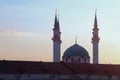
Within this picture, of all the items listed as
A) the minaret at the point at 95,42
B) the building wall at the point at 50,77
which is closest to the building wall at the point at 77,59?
the minaret at the point at 95,42

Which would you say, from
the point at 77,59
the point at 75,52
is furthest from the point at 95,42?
the point at 77,59

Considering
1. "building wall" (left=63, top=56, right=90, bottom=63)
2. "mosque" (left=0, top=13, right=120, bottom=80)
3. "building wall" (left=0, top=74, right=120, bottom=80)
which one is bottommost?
"building wall" (left=0, top=74, right=120, bottom=80)

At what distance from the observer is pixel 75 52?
71562mm

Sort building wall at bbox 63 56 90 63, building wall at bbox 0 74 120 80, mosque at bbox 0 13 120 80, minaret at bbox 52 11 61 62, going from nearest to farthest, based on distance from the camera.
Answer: building wall at bbox 0 74 120 80, mosque at bbox 0 13 120 80, minaret at bbox 52 11 61 62, building wall at bbox 63 56 90 63

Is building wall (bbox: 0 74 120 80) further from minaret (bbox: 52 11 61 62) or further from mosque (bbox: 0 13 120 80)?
minaret (bbox: 52 11 61 62)

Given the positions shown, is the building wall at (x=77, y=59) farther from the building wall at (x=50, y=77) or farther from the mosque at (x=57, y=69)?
the building wall at (x=50, y=77)

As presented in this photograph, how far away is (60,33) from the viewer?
2758 inches

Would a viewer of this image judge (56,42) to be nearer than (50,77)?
No

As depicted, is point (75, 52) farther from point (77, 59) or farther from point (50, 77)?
point (50, 77)

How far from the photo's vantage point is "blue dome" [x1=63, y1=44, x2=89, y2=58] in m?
71.5

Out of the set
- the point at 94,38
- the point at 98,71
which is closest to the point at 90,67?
the point at 98,71

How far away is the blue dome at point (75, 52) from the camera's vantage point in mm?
71500

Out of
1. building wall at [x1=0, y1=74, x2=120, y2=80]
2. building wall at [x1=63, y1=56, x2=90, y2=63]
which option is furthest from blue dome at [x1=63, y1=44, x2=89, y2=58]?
building wall at [x1=0, y1=74, x2=120, y2=80]

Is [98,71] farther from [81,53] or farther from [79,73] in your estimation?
[81,53]
